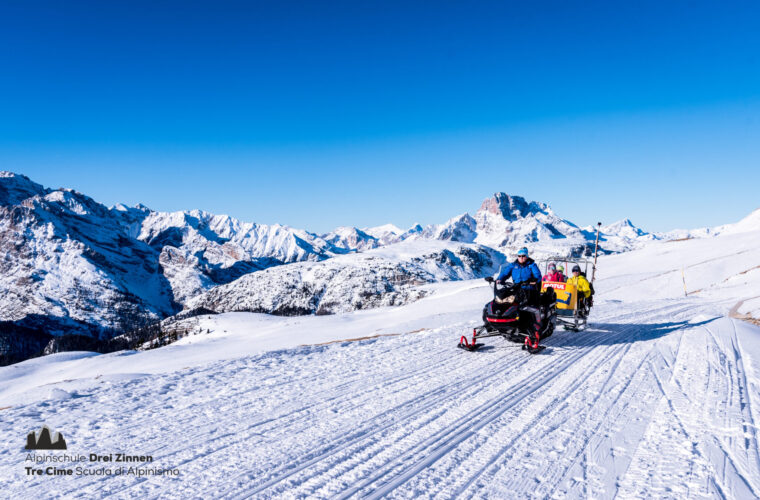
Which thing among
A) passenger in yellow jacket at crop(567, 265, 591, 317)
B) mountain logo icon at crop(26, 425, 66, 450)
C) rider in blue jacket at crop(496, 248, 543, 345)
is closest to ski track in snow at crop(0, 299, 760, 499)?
mountain logo icon at crop(26, 425, 66, 450)

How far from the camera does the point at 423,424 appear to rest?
5555 mm

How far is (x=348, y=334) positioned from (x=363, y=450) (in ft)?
63.2

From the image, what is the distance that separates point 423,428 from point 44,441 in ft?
15.7

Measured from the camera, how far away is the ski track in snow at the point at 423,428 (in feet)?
13.4

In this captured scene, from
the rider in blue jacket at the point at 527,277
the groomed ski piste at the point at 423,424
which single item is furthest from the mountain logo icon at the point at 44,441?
the rider in blue jacket at the point at 527,277

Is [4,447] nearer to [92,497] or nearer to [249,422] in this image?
[92,497]

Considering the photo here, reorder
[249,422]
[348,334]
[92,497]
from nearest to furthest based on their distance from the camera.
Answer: [92,497]
[249,422]
[348,334]

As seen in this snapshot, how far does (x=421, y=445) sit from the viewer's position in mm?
4934

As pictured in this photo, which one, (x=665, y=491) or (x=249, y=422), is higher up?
(x=249, y=422)

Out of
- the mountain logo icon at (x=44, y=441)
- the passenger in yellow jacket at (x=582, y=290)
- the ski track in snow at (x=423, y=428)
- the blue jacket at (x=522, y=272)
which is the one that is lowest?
the ski track in snow at (x=423, y=428)

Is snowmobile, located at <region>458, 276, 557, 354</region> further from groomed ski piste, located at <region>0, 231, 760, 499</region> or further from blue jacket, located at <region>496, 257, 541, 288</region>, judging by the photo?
groomed ski piste, located at <region>0, 231, 760, 499</region>

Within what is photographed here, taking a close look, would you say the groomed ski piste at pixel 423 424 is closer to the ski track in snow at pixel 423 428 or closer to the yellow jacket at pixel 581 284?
the ski track in snow at pixel 423 428

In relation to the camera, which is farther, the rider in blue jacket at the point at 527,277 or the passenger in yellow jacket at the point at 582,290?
the passenger in yellow jacket at the point at 582,290

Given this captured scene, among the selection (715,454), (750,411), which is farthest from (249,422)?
(750,411)
